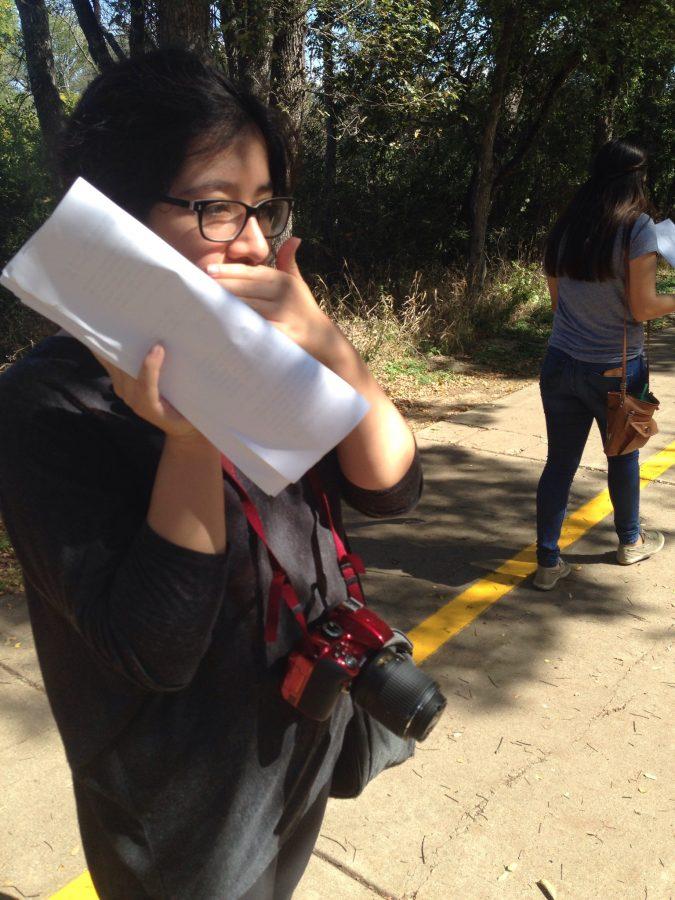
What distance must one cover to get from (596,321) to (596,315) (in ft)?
0.11

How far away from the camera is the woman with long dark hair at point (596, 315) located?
3773mm

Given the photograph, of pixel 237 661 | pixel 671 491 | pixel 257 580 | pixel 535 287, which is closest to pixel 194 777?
pixel 237 661

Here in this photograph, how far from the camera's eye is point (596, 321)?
3998mm

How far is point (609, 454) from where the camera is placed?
4.05 m

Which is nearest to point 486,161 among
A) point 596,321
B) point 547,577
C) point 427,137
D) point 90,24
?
point 427,137

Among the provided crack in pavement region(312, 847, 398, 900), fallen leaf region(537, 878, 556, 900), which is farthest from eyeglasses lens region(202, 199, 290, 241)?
fallen leaf region(537, 878, 556, 900)

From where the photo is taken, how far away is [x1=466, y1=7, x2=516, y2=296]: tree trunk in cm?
1104

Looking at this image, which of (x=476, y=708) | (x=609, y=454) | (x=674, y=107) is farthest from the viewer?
(x=674, y=107)

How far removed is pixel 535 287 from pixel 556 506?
9.11m

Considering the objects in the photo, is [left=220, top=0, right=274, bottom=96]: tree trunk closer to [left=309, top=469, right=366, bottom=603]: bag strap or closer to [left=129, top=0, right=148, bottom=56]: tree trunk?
[left=129, top=0, right=148, bottom=56]: tree trunk

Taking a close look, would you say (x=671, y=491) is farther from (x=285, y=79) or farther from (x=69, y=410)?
(x=285, y=79)

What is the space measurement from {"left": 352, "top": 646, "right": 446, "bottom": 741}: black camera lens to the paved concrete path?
1.43 metres

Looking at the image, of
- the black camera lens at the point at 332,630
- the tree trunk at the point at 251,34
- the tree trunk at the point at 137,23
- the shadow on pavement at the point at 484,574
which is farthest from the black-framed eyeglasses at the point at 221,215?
the tree trunk at the point at 137,23

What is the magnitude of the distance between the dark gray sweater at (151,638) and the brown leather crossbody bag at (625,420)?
269 centimetres
